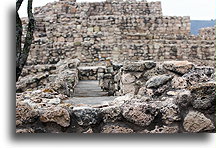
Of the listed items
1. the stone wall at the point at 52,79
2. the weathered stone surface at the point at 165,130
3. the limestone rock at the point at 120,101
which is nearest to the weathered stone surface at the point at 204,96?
the weathered stone surface at the point at 165,130

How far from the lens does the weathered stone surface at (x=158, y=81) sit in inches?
128

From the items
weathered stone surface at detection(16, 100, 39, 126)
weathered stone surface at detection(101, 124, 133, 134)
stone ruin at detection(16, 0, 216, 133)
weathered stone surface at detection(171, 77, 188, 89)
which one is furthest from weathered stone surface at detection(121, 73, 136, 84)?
weathered stone surface at detection(16, 100, 39, 126)

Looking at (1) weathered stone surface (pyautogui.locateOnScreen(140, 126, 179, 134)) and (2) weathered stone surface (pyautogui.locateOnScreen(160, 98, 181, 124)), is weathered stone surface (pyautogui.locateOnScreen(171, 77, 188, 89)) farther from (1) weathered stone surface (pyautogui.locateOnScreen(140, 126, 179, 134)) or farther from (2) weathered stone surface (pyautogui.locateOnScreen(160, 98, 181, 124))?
(1) weathered stone surface (pyautogui.locateOnScreen(140, 126, 179, 134))

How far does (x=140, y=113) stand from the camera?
2945mm

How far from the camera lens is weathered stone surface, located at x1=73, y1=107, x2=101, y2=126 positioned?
2975 mm

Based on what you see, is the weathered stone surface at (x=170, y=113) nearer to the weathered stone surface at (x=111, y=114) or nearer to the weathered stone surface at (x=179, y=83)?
the weathered stone surface at (x=179, y=83)

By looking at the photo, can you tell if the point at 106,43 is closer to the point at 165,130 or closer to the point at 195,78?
the point at 195,78

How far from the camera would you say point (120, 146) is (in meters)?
3.07

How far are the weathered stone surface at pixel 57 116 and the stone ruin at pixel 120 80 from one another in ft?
0.03

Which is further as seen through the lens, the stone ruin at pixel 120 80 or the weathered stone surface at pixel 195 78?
the weathered stone surface at pixel 195 78

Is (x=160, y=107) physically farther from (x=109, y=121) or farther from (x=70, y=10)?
(x=70, y=10)

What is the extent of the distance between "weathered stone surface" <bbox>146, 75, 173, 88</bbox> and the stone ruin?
1cm

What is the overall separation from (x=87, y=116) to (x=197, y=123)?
116cm
